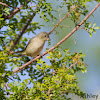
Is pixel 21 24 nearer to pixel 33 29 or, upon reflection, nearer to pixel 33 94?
pixel 33 29

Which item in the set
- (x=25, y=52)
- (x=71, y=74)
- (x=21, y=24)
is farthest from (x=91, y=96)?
(x=21, y=24)

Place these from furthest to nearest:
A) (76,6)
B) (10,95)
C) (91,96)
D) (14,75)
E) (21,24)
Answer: (21,24)
(91,96)
(76,6)
(14,75)
(10,95)

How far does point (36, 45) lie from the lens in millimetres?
4414

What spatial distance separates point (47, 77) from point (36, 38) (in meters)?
1.18

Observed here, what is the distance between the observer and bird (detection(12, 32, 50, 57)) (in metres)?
4.34

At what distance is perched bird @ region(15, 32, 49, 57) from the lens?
4344 millimetres

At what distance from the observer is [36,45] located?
14.5ft

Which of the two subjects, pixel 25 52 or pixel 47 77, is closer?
pixel 47 77

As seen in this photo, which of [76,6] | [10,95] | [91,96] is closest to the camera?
[10,95]

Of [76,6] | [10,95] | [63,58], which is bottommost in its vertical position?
[10,95]

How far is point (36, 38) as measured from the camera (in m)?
4.44

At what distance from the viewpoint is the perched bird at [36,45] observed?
14.3ft

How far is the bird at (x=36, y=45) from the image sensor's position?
4344mm

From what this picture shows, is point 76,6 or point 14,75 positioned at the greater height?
point 76,6
